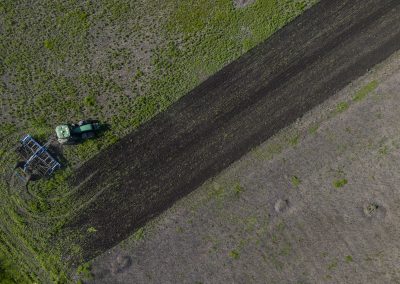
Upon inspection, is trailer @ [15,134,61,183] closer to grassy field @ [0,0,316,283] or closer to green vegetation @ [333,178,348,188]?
grassy field @ [0,0,316,283]

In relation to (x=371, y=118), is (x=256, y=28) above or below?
above

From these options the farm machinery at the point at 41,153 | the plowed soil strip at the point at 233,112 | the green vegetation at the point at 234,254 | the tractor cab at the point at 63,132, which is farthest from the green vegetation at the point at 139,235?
the tractor cab at the point at 63,132

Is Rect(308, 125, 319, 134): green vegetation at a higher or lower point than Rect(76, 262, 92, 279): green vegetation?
lower

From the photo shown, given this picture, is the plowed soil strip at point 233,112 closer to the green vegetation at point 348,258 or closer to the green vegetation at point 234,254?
the green vegetation at point 234,254

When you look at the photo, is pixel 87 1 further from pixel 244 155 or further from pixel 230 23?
pixel 244 155

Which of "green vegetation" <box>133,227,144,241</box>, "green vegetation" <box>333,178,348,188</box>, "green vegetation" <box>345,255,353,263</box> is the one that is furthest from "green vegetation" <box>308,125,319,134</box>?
"green vegetation" <box>133,227,144,241</box>

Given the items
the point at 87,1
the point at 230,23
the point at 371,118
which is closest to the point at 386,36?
the point at 371,118
